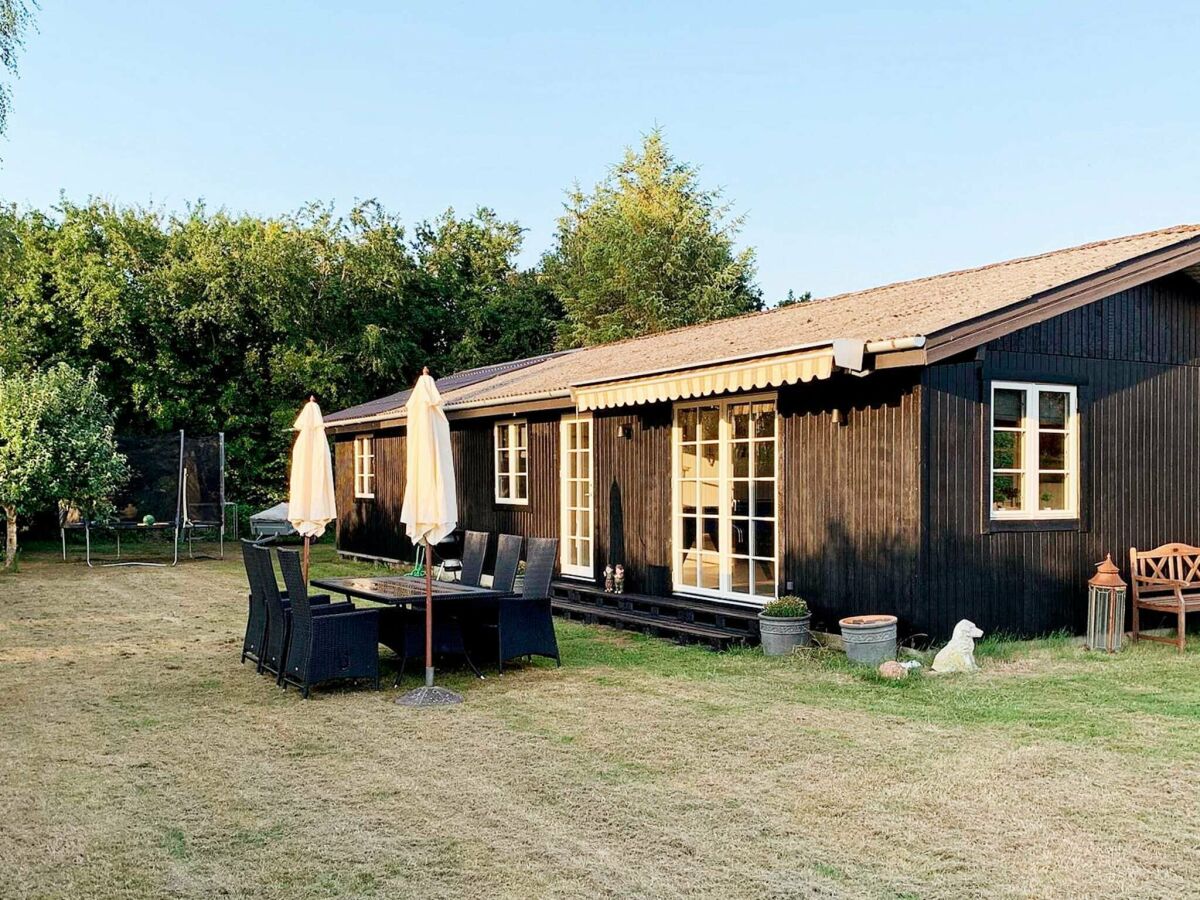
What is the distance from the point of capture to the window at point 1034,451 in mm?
8781

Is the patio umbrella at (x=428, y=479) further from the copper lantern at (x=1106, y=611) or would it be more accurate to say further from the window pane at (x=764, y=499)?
the copper lantern at (x=1106, y=611)

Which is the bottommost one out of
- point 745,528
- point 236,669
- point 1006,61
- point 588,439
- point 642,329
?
point 236,669

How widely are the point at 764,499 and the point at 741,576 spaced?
0.84 meters

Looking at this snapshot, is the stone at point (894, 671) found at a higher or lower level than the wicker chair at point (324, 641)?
lower

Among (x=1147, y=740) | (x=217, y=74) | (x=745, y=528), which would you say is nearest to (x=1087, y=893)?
(x=1147, y=740)

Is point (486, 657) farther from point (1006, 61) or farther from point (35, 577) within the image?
point (1006, 61)

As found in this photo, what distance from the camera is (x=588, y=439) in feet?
41.3

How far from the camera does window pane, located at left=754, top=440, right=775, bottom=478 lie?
31.8 ft

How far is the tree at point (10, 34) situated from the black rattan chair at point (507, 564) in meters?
7.83

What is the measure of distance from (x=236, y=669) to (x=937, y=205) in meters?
18.6

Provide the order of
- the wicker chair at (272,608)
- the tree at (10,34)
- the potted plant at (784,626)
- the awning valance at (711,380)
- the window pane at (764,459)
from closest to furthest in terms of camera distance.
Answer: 1. the wicker chair at (272,608)
2. the awning valance at (711,380)
3. the potted plant at (784,626)
4. the window pane at (764,459)
5. the tree at (10,34)

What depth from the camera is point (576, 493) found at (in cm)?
1280

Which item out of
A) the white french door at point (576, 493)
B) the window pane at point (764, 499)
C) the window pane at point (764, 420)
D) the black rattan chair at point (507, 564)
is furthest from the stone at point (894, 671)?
the white french door at point (576, 493)

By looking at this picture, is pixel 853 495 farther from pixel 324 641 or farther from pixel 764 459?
pixel 324 641
